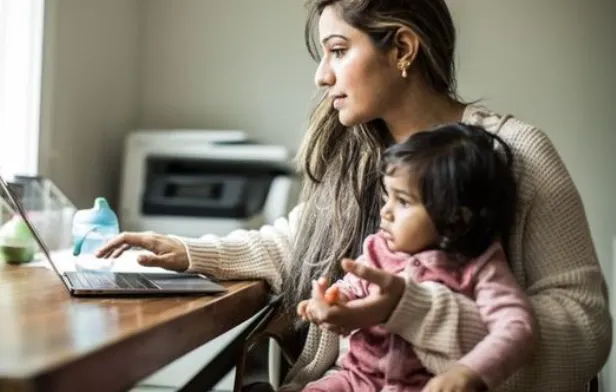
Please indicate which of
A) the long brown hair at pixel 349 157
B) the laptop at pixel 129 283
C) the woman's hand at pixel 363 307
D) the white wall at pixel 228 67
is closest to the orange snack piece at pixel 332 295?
the woman's hand at pixel 363 307

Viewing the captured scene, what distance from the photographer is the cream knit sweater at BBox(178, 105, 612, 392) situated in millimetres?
1130

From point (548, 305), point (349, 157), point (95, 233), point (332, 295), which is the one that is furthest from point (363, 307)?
point (95, 233)

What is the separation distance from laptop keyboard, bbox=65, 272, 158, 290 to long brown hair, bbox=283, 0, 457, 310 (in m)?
0.30

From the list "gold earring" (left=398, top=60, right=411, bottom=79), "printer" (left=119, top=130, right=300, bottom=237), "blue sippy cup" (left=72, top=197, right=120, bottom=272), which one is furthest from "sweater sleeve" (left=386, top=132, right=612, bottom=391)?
"printer" (left=119, top=130, right=300, bottom=237)

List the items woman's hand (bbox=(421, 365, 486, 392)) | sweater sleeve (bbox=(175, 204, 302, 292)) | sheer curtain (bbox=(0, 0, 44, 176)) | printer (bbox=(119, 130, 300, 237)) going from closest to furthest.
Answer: woman's hand (bbox=(421, 365, 486, 392))
sweater sleeve (bbox=(175, 204, 302, 292))
sheer curtain (bbox=(0, 0, 44, 176))
printer (bbox=(119, 130, 300, 237))

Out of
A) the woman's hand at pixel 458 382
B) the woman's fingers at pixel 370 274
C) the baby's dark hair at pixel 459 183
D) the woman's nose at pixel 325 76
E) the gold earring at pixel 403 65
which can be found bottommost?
the woman's hand at pixel 458 382

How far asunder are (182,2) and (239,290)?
1.60m

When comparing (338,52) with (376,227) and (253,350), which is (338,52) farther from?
(253,350)

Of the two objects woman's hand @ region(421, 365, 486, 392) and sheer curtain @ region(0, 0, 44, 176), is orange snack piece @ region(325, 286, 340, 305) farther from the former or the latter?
sheer curtain @ region(0, 0, 44, 176)

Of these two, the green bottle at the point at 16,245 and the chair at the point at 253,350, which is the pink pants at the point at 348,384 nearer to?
the chair at the point at 253,350

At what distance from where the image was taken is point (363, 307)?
42.9 inches

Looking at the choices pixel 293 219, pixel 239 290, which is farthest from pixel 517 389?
pixel 293 219

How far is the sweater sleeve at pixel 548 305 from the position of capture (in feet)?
3.70

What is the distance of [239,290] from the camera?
4.64 ft
